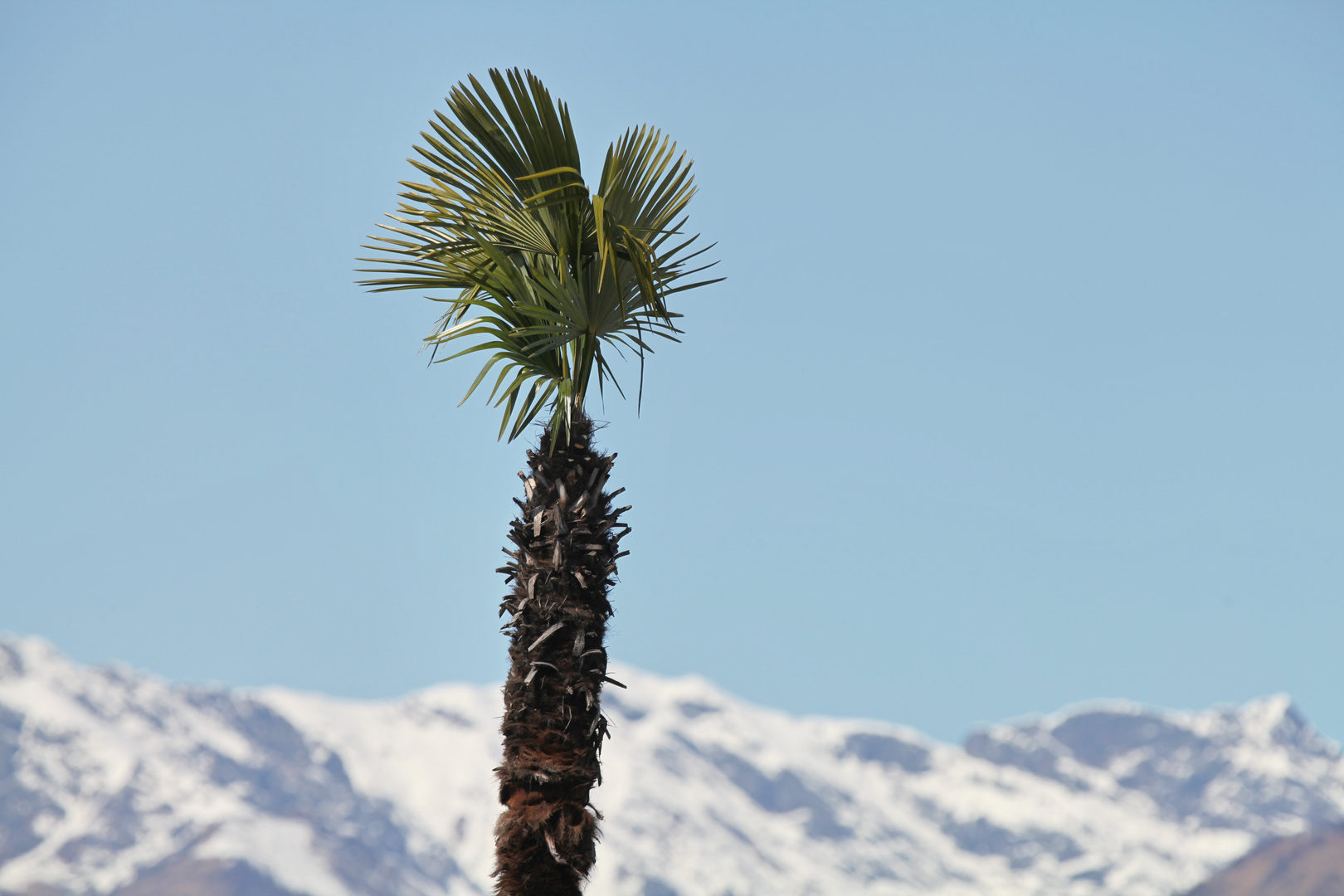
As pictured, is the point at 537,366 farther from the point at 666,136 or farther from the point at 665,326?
the point at 666,136

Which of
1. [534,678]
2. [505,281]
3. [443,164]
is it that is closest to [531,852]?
[534,678]

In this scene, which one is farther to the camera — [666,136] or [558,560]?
[666,136]

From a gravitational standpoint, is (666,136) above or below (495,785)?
above

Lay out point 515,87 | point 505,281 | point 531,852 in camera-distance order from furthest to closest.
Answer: point 505,281 < point 515,87 < point 531,852

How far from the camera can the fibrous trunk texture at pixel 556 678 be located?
49.6 feet

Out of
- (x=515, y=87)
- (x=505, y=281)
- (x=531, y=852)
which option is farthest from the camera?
(x=505, y=281)

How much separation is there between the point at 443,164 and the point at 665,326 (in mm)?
3300

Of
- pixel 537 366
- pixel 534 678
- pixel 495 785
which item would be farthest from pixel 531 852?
pixel 537 366

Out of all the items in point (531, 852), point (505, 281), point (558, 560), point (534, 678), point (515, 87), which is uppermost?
point (515, 87)

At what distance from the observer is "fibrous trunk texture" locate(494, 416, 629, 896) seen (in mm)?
15117

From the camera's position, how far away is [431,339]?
59.2ft

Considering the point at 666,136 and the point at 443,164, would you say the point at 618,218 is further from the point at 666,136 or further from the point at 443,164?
the point at 443,164

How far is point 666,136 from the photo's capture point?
17.6 meters

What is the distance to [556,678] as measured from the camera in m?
15.4
